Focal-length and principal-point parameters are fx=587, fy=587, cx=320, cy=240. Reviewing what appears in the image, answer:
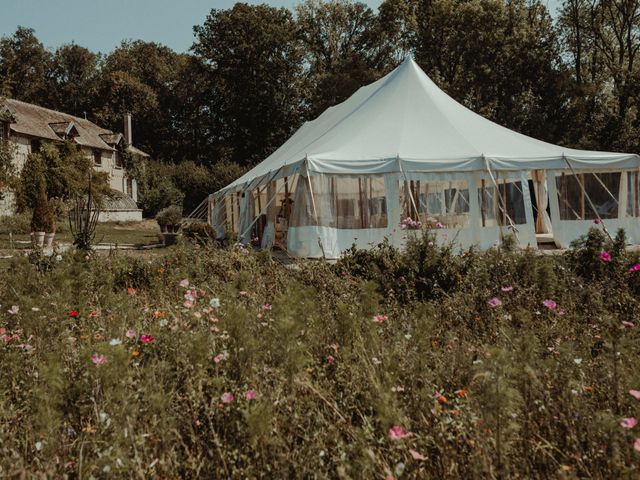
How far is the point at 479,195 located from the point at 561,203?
1.59m

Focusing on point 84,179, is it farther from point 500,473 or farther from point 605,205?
point 500,473

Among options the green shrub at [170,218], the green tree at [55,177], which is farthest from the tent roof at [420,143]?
the green tree at [55,177]

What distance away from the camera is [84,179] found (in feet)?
76.3

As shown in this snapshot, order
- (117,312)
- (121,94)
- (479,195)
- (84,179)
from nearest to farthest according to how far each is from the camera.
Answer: (117,312)
(479,195)
(84,179)
(121,94)

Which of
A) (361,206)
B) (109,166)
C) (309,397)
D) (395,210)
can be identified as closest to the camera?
(309,397)

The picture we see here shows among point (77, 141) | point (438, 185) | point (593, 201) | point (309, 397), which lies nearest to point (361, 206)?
point (438, 185)

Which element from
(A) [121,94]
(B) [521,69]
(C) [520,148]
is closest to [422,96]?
(C) [520,148]

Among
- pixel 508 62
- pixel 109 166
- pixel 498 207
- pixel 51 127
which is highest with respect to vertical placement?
pixel 508 62

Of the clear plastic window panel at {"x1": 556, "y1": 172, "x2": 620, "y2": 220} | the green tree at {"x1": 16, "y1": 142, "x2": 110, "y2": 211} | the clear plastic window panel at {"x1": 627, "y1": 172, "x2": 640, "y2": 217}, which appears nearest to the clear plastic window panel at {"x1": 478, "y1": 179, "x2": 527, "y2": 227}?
the clear plastic window panel at {"x1": 556, "y1": 172, "x2": 620, "y2": 220}

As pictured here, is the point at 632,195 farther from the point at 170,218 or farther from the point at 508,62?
the point at 508,62

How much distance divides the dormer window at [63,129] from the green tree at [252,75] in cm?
990

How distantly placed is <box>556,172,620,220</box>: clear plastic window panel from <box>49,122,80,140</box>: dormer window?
23.6m

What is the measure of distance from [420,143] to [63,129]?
73.1ft

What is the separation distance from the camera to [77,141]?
91.9 feet
